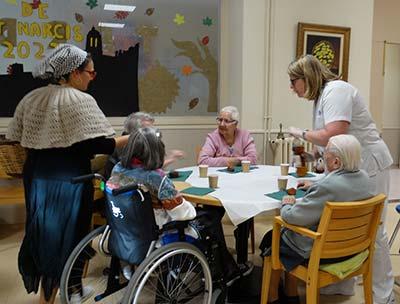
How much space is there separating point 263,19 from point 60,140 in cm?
260

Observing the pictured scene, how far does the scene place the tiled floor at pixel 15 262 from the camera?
2246mm

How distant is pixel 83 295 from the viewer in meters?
2.09

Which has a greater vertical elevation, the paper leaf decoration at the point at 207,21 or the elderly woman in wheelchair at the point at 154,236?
the paper leaf decoration at the point at 207,21

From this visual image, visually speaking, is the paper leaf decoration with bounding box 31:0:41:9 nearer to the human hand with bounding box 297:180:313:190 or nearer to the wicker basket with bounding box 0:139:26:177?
the wicker basket with bounding box 0:139:26:177

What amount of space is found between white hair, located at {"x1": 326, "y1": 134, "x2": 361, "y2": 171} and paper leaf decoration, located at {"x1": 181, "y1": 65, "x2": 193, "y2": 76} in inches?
97.3

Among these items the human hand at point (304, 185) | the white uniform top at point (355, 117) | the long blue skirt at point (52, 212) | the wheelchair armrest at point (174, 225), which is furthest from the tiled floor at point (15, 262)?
the wheelchair armrest at point (174, 225)

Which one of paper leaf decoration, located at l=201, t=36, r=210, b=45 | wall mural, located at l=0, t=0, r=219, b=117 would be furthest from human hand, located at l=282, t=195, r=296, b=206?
paper leaf decoration, located at l=201, t=36, r=210, b=45

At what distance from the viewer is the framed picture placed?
380cm

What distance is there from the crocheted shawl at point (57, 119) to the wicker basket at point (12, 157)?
990 millimetres

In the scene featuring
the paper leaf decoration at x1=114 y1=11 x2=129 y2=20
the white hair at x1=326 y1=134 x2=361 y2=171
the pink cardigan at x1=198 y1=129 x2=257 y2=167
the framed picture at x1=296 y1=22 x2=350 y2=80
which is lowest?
the pink cardigan at x1=198 y1=129 x2=257 y2=167

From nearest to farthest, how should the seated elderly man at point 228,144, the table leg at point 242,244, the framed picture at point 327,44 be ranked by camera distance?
the table leg at point 242,244, the seated elderly man at point 228,144, the framed picture at point 327,44

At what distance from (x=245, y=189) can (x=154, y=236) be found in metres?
0.60

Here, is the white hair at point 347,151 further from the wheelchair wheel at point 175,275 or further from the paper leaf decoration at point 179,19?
the paper leaf decoration at point 179,19

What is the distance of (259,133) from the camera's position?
12.6ft
